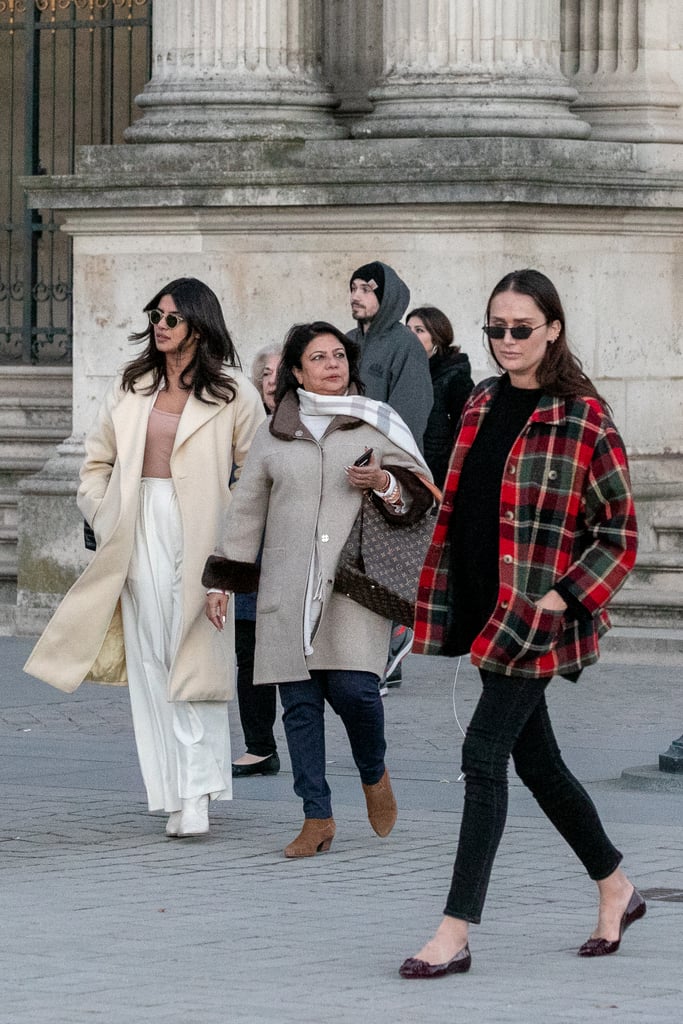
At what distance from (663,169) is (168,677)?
6217 millimetres

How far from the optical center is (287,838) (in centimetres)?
757

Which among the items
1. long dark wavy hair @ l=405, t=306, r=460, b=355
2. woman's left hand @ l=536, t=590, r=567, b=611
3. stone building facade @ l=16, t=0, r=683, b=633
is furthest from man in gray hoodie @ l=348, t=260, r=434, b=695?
woman's left hand @ l=536, t=590, r=567, b=611

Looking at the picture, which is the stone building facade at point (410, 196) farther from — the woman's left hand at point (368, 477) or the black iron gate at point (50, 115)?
the woman's left hand at point (368, 477)

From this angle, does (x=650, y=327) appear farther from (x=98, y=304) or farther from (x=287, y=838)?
(x=287, y=838)

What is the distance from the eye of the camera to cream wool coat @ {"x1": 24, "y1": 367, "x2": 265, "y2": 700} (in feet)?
25.1

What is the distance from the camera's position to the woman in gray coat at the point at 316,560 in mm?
7328

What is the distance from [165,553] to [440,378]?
12.3 ft

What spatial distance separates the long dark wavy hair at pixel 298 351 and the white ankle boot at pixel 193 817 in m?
1.26

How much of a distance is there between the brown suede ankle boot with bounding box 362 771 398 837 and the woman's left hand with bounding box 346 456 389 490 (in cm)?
90

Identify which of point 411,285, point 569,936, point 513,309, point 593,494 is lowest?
point 569,936

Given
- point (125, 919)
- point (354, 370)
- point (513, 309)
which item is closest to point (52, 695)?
point (354, 370)

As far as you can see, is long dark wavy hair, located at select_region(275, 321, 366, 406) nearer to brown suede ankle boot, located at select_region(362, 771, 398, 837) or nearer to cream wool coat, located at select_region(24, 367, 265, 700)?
cream wool coat, located at select_region(24, 367, 265, 700)

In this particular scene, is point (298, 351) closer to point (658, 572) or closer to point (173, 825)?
point (173, 825)

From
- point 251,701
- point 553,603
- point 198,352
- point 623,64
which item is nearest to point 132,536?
point 198,352
